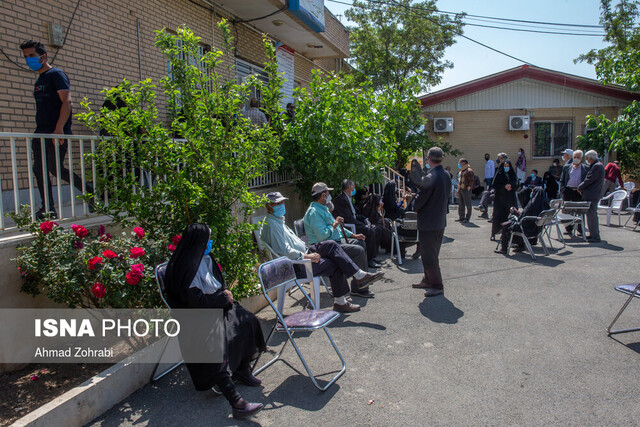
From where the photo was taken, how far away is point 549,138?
21.1 metres

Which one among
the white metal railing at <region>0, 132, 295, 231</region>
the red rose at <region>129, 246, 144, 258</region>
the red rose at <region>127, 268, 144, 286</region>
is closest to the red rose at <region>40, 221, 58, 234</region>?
the white metal railing at <region>0, 132, 295, 231</region>

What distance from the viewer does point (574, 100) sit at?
20.5m

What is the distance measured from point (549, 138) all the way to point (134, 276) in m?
21.0

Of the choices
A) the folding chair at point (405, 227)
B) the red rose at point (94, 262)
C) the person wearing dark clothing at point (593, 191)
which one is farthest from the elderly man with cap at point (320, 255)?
the person wearing dark clothing at point (593, 191)

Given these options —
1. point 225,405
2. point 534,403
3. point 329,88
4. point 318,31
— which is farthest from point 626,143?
point 225,405

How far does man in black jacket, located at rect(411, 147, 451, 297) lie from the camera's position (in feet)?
21.6

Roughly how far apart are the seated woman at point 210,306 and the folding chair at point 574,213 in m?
8.36

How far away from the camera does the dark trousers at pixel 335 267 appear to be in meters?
6.00

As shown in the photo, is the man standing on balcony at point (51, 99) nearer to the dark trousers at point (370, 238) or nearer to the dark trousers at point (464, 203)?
the dark trousers at point (370, 238)

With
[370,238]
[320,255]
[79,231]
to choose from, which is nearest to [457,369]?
[320,255]

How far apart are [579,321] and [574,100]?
17902mm

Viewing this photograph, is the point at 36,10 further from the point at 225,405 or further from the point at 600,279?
the point at 600,279

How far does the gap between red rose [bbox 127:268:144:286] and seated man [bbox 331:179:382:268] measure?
176 inches

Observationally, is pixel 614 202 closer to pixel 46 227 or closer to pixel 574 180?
pixel 574 180
